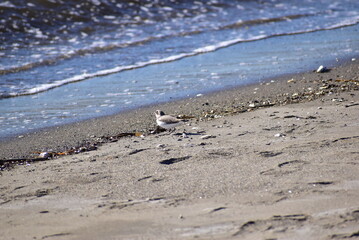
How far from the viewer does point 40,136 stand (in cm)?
640

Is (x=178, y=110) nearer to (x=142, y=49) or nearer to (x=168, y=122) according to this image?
(x=168, y=122)

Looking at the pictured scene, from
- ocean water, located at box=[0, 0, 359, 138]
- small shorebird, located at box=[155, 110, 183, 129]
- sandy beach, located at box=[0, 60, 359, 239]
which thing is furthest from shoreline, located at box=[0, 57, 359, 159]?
small shorebird, located at box=[155, 110, 183, 129]

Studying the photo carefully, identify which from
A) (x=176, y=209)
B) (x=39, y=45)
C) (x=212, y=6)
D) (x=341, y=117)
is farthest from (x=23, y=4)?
(x=176, y=209)

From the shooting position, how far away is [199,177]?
13.9ft

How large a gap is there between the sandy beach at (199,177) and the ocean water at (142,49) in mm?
1493

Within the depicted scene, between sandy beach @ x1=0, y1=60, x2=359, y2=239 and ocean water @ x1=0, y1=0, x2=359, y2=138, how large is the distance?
4.90 ft

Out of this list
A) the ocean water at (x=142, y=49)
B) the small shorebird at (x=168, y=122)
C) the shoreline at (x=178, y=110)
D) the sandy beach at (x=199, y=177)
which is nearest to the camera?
Answer: the sandy beach at (x=199, y=177)

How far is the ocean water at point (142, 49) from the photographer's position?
27.1 feet

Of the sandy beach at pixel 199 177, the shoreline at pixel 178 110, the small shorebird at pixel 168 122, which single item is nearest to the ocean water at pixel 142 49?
the shoreline at pixel 178 110

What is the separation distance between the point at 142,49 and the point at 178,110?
5.90 metres

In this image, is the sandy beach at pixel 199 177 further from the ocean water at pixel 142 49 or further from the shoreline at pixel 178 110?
the ocean water at pixel 142 49

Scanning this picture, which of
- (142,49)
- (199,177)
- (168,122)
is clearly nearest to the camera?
(199,177)

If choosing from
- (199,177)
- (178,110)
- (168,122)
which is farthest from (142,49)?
(199,177)

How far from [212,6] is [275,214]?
1721 cm
